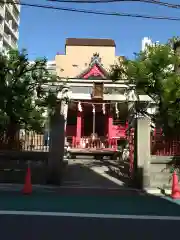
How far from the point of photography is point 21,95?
51.3ft

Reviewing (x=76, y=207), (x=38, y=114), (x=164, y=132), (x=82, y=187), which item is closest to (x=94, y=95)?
(x=38, y=114)

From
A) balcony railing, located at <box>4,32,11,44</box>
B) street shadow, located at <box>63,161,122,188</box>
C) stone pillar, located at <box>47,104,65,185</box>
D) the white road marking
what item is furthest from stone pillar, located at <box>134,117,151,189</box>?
balcony railing, located at <box>4,32,11,44</box>

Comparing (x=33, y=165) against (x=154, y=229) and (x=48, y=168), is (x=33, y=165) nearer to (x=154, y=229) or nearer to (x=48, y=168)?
(x=48, y=168)

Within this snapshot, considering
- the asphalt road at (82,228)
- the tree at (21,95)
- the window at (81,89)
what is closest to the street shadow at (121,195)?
the asphalt road at (82,228)

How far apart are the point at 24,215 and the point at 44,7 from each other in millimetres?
7079

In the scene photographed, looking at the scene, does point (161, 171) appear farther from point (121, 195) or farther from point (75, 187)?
point (75, 187)

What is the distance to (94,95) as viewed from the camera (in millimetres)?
27656

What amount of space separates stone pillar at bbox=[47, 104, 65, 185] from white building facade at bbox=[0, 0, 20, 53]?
41.2 meters

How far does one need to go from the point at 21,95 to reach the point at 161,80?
6.13 metres

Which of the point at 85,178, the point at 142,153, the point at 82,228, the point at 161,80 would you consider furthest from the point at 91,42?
the point at 82,228

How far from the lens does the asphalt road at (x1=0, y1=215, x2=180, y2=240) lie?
6242 mm

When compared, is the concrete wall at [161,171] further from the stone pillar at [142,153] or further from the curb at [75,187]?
the curb at [75,187]

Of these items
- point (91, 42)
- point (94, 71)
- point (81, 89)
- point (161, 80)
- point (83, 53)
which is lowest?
point (161, 80)

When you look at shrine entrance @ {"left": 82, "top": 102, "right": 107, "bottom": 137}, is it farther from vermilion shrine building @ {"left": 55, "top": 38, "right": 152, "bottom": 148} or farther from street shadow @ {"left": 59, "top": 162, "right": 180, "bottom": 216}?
street shadow @ {"left": 59, "top": 162, "right": 180, "bottom": 216}
